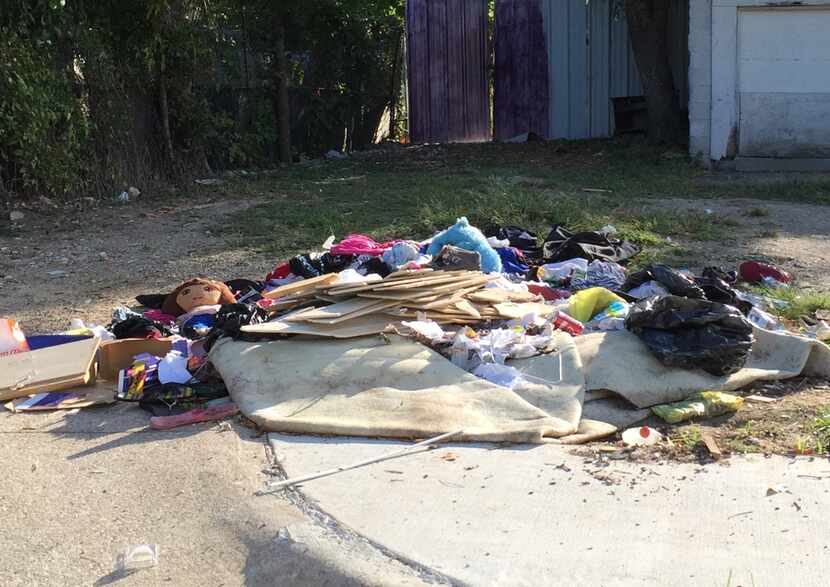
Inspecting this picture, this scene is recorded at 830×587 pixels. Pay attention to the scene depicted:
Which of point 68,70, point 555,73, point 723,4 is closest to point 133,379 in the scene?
point 68,70

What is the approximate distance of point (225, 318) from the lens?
534cm

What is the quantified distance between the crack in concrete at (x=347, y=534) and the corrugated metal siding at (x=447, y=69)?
50.5 ft

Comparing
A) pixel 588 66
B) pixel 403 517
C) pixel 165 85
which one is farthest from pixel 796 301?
pixel 588 66

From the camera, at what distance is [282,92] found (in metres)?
15.5

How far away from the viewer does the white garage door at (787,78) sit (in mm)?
13188

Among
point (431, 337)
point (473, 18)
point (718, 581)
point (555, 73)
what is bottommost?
point (718, 581)

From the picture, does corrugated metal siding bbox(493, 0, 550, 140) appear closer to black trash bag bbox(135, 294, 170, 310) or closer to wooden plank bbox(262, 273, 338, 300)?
black trash bag bbox(135, 294, 170, 310)

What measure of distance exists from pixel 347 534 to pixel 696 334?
7.86 ft

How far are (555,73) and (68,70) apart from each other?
31.4 ft

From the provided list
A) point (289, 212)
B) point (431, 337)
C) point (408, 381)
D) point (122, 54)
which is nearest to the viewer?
point (408, 381)

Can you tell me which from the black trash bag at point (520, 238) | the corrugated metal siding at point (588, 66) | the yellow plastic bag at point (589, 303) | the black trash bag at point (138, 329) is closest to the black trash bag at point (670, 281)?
the yellow plastic bag at point (589, 303)

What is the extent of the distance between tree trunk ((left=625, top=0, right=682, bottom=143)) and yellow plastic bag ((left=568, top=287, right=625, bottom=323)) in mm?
9900

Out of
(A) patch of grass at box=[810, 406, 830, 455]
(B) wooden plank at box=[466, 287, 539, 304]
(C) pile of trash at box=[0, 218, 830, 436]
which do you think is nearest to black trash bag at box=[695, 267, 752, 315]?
(C) pile of trash at box=[0, 218, 830, 436]

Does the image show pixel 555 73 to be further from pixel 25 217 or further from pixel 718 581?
pixel 718 581
